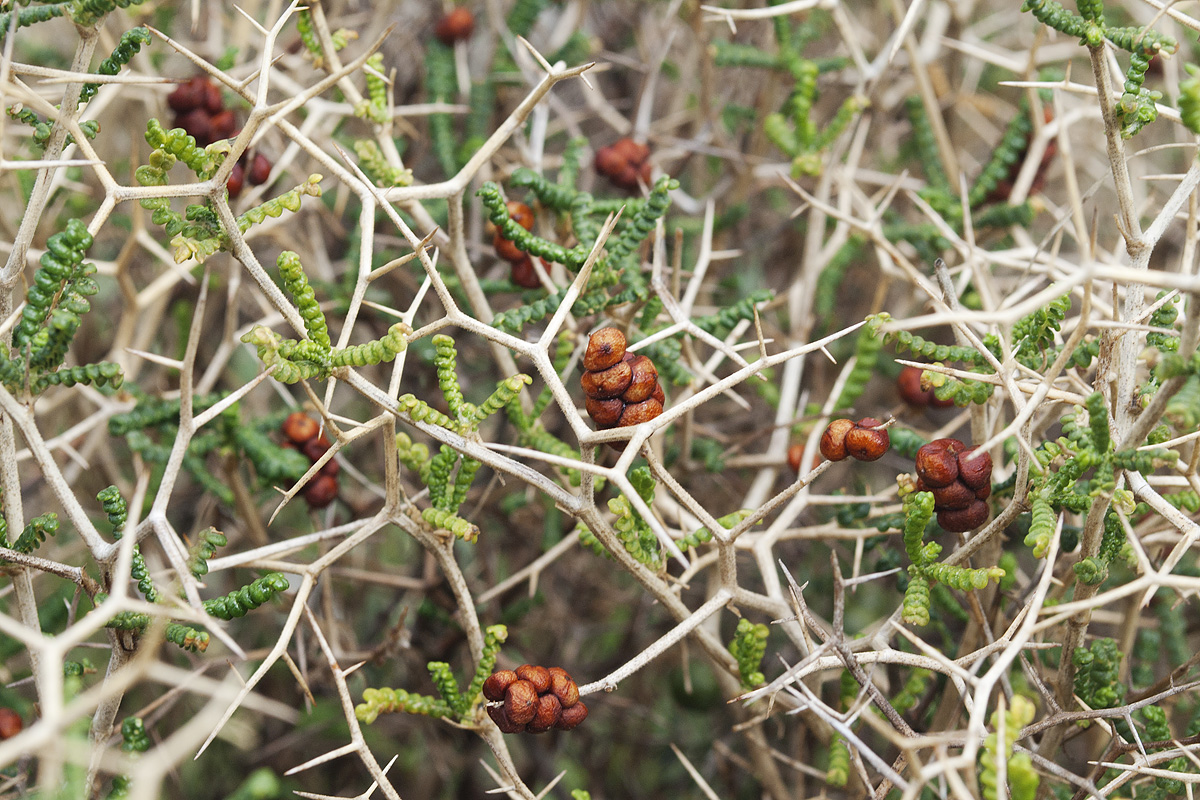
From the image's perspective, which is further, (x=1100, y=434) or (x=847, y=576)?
(x=847, y=576)

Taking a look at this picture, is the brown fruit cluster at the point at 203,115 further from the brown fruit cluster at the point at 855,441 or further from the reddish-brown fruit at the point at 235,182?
the brown fruit cluster at the point at 855,441

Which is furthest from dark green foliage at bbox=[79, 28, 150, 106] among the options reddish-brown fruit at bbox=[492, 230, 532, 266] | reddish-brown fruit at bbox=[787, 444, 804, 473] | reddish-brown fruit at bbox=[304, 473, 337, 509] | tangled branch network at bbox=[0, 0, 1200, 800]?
reddish-brown fruit at bbox=[787, 444, 804, 473]

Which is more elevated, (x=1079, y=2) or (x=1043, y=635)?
(x=1079, y=2)

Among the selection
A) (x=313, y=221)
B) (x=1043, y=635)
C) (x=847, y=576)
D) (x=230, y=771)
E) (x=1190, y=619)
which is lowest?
(x=230, y=771)

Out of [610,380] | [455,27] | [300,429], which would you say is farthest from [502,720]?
[455,27]

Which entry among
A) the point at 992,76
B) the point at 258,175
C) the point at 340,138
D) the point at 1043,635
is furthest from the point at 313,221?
the point at 992,76

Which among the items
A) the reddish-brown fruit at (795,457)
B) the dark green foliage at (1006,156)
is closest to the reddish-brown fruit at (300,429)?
the reddish-brown fruit at (795,457)

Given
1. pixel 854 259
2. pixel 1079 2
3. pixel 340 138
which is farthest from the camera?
pixel 854 259

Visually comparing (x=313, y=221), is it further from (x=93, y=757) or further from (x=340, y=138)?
(x=93, y=757)
